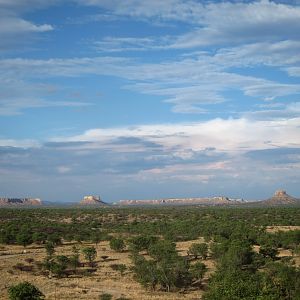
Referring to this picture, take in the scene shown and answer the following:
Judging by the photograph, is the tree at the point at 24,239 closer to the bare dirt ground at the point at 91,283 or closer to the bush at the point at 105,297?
the bare dirt ground at the point at 91,283

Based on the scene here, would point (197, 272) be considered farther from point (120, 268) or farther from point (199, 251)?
point (199, 251)

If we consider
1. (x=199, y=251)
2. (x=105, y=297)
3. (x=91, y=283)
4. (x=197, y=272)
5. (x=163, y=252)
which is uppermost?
(x=163, y=252)

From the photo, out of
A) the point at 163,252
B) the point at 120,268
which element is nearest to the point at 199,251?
the point at 163,252

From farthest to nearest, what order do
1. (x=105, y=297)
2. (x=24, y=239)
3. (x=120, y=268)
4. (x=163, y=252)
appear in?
1. (x=24, y=239)
2. (x=163, y=252)
3. (x=120, y=268)
4. (x=105, y=297)

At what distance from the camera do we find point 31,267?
139ft

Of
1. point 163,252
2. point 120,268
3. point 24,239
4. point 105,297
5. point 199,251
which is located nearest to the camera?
point 105,297

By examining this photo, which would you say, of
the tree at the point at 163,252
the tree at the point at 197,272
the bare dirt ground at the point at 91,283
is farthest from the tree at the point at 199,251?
the tree at the point at 197,272

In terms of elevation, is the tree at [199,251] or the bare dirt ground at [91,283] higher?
the tree at [199,251]

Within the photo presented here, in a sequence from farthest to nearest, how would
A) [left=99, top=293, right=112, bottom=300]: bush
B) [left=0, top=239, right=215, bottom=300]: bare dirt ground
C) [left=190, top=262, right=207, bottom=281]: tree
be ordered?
[left=190, top=262, right=207, bottom=281]: tree < [left=0, top=239, right=215, bottom=300]: bare dirt ground < [left=99, top=293, right=112, bottom=300]: bush

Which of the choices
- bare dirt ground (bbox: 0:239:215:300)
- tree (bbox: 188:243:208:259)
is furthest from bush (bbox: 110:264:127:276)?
tree (bbox: 188:243:208:259)

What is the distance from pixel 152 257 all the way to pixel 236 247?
25.7 ft

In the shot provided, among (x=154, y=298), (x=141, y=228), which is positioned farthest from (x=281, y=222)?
(x=154, y=298)

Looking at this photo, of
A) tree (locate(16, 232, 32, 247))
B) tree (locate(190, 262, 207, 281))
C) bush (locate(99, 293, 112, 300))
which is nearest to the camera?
bush (locate(99, 293, 112, 300))

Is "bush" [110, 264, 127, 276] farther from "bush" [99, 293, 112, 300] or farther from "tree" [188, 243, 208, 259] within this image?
"bush" [99, 293, 112, 300]
